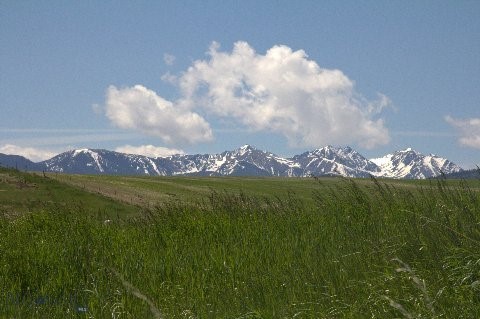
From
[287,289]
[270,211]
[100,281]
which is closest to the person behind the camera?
[287,289]

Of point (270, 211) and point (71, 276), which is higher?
point (270, 211)

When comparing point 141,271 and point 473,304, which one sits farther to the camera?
point 141,271

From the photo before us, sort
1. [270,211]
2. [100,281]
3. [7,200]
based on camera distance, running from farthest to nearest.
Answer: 1. [7,200]
2. [270,211]
3. [100,281]

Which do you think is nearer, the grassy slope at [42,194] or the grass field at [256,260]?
the grass field at [256,260]

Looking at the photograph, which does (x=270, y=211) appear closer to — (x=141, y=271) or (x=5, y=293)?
(x=141, y=271)

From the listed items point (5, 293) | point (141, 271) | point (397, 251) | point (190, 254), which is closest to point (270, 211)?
point (190, 254)

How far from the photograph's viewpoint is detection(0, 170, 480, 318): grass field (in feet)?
20.1

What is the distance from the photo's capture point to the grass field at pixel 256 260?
6137mm

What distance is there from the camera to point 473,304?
5402mm

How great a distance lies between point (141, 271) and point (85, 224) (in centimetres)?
406

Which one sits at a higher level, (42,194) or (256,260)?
(42,194)

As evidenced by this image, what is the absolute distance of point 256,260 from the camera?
28.8 ft

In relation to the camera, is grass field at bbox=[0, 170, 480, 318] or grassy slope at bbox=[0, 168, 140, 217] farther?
grassy slope at bbox=[0, 168, 140, 217]

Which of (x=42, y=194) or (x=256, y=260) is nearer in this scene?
(x=256, y=260)
